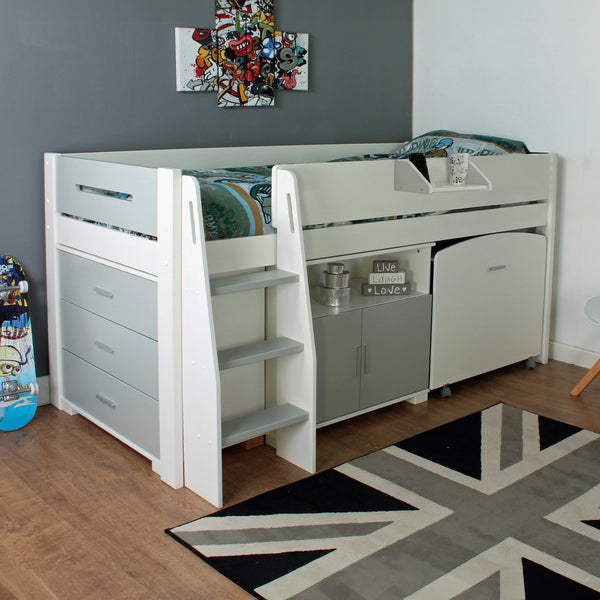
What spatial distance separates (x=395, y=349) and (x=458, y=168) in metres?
0.68

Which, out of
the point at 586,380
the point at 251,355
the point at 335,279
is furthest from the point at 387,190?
the point at 586,380

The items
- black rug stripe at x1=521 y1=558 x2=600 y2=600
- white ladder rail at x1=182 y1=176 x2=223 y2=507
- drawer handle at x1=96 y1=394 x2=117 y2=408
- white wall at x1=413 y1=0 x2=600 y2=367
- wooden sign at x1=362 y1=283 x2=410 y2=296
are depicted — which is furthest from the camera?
white wall at x1=413 y1=0 x2=600 y2=367

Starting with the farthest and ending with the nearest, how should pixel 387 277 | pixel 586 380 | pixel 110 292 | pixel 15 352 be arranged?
pixel 586 380, pixel 387 277, pixel 15 352, pixel 110 292

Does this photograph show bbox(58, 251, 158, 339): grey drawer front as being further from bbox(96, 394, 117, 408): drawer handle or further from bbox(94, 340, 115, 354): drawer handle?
bbox(96, 394, 117, 408): drawer handle

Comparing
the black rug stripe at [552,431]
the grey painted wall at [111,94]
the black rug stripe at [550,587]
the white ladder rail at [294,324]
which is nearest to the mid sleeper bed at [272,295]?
the white ladder rail at [294,324]

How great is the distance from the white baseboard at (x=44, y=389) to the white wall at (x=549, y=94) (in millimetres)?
2168

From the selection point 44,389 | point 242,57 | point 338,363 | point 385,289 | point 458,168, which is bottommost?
point 44,389

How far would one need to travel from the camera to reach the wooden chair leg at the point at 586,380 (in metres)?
2.91

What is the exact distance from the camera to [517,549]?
1.93 m

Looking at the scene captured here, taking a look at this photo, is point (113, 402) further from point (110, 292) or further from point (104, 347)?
point (110, 292)

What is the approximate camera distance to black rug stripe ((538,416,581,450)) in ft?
8.39

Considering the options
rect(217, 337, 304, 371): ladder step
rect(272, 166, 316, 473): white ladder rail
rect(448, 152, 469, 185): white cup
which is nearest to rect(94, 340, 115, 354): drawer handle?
rect(217, 337, 304, 371): ladder step

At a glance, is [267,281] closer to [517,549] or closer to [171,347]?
[171,347]

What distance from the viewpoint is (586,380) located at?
2.95m
